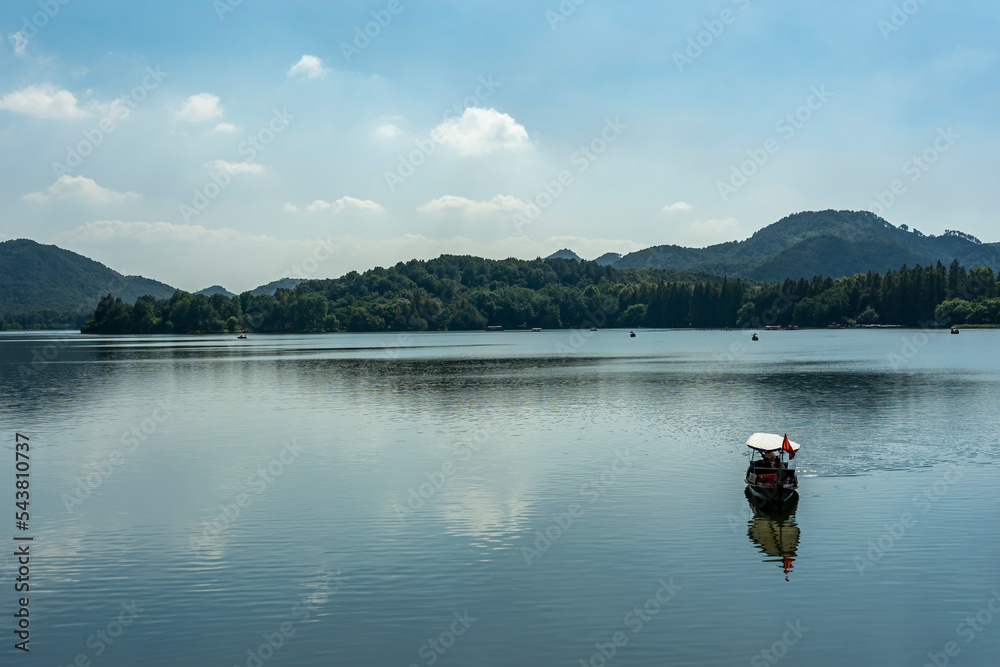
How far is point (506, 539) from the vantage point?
30.5 meters

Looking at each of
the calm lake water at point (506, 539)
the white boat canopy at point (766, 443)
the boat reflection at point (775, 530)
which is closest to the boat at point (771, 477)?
the white boat canopy at point (766, 443)

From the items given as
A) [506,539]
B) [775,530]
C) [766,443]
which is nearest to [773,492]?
[775,530]

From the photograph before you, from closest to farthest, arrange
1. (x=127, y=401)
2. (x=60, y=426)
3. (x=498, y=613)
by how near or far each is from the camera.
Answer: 1. (x=498, y=613)
2. (x=60, y=426)
3. (x=127, y=401)

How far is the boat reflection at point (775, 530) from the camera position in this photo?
28.5m

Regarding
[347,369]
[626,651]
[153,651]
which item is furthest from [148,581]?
[347,369]

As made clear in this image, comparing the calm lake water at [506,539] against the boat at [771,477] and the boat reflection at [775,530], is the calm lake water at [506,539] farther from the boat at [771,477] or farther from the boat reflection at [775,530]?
the boat at [771,477]

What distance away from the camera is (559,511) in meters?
34.9

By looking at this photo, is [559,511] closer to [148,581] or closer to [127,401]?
[148,581]

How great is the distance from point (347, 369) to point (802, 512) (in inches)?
4029

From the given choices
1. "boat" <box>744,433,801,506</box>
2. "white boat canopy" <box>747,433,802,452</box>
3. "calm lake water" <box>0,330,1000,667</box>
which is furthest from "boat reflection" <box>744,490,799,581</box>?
"white boat canopy" <box>747,433,802,452</box>

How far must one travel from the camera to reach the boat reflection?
28.5 m

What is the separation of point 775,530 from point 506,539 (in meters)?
10.8

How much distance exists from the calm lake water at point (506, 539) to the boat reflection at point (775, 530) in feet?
0.67

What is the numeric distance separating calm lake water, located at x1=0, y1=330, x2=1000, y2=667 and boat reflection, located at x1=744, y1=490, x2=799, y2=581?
20 cm
